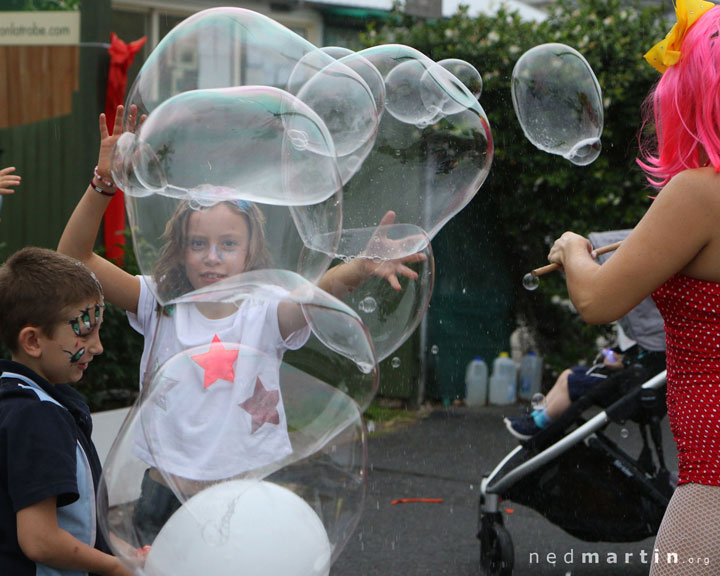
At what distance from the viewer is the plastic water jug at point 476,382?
8.23 m

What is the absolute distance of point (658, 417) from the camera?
423 centimetres

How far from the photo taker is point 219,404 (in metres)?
1.85

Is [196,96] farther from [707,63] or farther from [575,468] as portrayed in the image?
[575,468]

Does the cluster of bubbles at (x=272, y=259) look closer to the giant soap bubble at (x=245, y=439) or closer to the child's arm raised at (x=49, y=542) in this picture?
the giant soap bubble at (x=245, y=439)

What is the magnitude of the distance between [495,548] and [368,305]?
6.21ft

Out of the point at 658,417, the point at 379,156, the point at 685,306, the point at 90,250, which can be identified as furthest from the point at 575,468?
the point at 90,250

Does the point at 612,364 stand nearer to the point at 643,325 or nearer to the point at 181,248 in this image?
the point at 643,325

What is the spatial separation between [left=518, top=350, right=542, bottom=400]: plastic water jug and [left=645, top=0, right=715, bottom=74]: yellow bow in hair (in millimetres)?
6376

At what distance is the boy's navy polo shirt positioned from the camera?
1854mm

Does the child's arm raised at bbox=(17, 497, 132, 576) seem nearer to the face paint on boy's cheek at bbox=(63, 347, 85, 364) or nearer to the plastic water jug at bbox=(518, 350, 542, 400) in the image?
the face paint on boy's cheek at bbox=(63, 347, 85, 364)

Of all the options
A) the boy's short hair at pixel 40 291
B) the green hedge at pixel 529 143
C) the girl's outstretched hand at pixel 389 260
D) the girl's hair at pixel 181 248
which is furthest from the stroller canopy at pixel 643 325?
the green hedge at pixel 529 143

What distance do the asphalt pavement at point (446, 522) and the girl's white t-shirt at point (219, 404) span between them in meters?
2.64

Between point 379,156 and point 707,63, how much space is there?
1209mm

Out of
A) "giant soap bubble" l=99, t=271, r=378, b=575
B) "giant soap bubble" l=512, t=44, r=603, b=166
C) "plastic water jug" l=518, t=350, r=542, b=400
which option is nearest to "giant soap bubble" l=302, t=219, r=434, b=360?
"giant soap bubble" l=99, t=271, r=378, b=575
